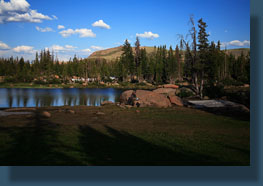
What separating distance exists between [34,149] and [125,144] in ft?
8.09

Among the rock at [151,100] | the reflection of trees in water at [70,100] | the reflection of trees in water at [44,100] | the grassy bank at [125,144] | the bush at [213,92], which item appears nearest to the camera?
the grassy bank at [125,144]

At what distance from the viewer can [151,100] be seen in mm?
16172

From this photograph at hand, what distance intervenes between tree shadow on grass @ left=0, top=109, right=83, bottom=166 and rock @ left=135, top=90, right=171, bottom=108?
28.0 feet

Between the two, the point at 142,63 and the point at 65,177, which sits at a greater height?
the point at 142,63

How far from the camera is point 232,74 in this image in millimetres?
63188

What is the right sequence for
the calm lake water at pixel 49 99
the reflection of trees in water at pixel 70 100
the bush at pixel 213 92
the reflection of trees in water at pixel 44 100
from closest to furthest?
the reflection of trees in water at pixel 44 100 < the bush at pixel 213 92 < the calm lake water at pixel 49 99 < the reflection of trees in water at pixel 70 100

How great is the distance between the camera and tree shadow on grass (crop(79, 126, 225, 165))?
17.4 feet

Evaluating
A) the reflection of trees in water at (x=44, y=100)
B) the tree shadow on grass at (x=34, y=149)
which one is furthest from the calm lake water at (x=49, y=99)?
the tree shadow on grass at (x=34, y=149)

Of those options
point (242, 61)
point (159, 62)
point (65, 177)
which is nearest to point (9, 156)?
point (65, 177)

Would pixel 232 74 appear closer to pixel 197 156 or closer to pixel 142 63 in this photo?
pixel 142 63

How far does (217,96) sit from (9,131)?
19570mm

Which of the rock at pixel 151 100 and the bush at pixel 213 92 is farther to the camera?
the bush at pixel 213 92

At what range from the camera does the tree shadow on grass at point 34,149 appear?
525cm

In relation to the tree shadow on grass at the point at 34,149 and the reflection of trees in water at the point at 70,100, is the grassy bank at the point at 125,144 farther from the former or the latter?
the reflection of trees in water at the point at 70,100
